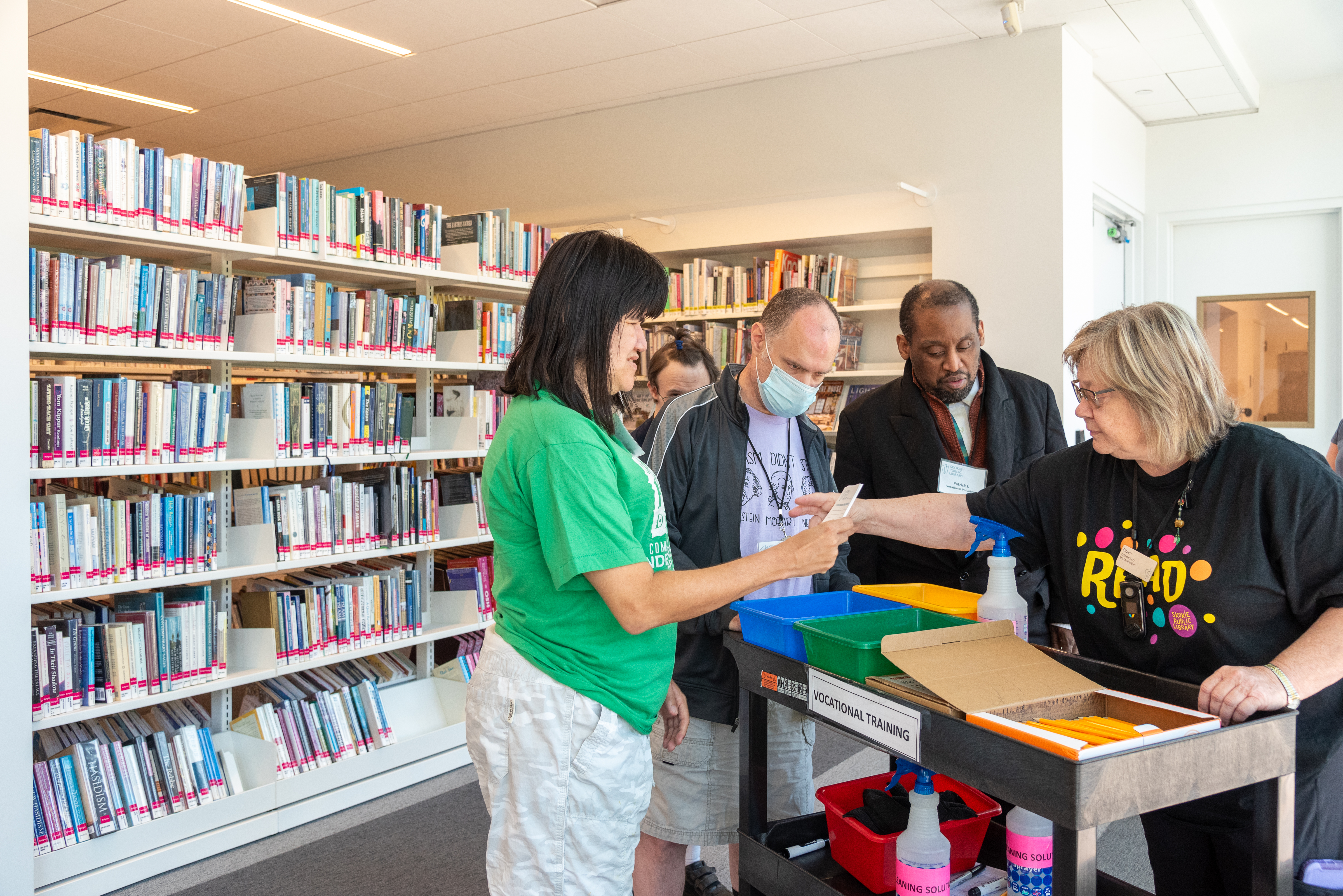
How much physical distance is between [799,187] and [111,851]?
4.45 meters

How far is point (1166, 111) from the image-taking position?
5.89m

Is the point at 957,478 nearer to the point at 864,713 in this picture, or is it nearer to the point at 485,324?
the point at 864,713

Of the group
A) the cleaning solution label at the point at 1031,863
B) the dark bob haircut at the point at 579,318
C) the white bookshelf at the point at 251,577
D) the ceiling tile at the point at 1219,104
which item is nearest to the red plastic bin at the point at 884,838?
the cleaning solution label at the point at 1031,863

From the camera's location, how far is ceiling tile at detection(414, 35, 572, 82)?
16.7ft

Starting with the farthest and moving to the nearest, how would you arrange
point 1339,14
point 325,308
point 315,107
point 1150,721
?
point 315,107 → point 1339,14 → point 325,308 → point 1150,721

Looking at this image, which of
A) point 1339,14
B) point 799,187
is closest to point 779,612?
point 799,187

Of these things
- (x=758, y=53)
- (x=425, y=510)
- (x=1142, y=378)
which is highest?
(x=758, y=53)

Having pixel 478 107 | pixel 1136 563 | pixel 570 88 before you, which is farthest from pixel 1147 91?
pixel 1136 563

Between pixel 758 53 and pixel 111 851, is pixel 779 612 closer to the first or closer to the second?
pixel 111 851

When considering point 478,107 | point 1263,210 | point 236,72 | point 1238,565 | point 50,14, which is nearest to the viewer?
point 1238,565

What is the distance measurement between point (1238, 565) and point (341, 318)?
3088mm

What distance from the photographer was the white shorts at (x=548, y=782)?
5.01ft

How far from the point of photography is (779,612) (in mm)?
1720

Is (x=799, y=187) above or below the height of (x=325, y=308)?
above
